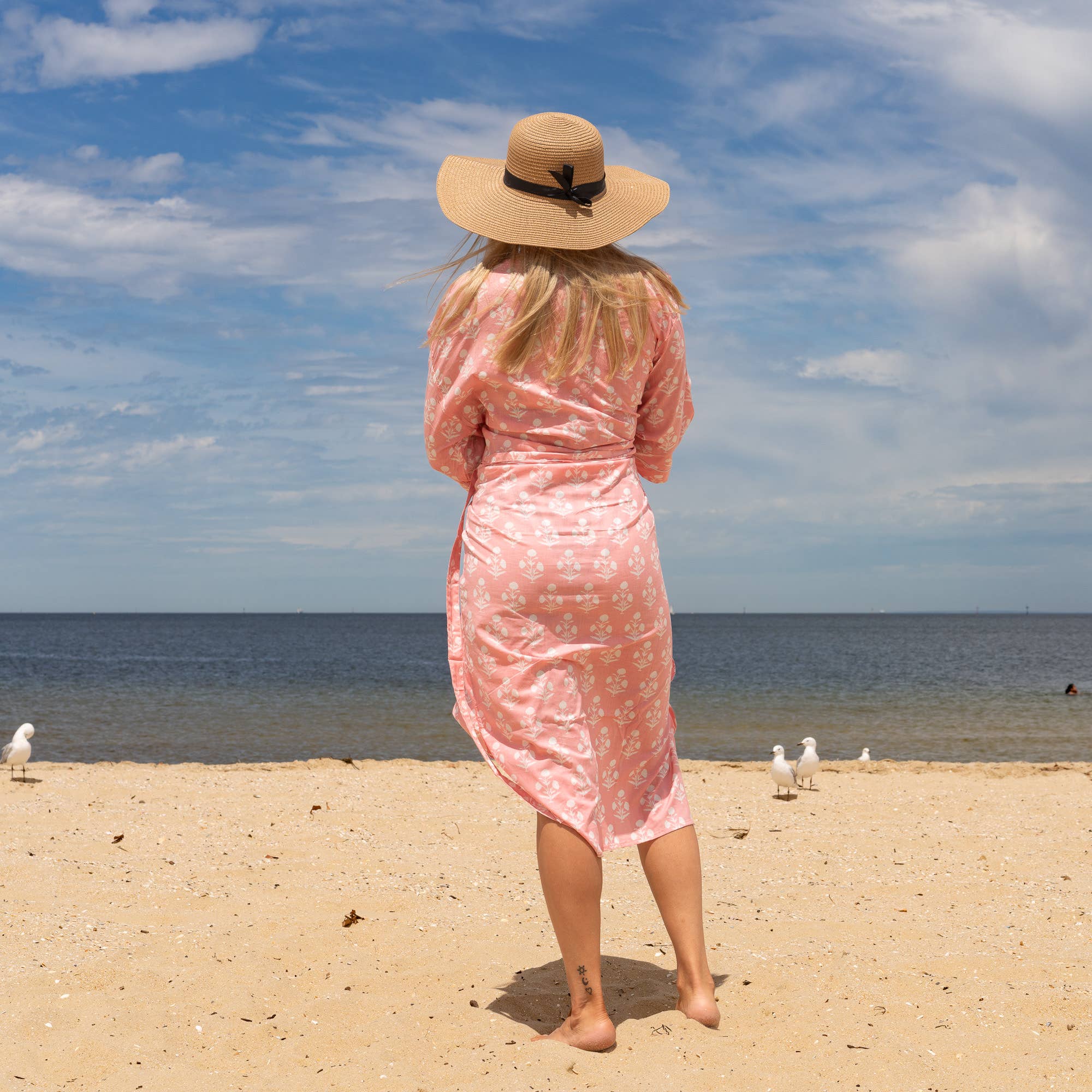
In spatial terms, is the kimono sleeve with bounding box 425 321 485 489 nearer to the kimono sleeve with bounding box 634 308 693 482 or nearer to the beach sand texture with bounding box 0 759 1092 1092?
the kimono sleeve with bounding box 634 308 693 482

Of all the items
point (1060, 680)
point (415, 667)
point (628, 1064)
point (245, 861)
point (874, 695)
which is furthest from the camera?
point (415, 667)

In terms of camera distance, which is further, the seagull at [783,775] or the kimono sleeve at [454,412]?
the seagull at [783,775]

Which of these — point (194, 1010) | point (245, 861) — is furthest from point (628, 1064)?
point (245, 861)

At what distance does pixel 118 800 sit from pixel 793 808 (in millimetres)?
4891

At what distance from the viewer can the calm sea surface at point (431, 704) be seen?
13812 mm

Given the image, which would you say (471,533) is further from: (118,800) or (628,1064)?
(118,800)

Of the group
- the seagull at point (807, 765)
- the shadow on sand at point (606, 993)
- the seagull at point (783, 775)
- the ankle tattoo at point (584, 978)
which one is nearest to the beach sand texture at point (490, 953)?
the shadow on sand at point (606, 993)

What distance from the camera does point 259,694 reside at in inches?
938

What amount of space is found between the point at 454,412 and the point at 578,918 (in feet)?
4.66

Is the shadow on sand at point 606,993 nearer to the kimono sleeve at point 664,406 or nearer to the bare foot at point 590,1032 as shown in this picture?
the bare foot at point 590,1032

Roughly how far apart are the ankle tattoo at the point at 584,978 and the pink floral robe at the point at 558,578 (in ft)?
1.07

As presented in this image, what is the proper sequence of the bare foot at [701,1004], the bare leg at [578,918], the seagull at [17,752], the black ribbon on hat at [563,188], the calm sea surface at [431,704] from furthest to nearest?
the calm sea surface at [431,704] < the seagull at [17,752] < the bare foot at [701,1004] < the black ribbon on hat at [563,188] < the bare leg at [578,918]

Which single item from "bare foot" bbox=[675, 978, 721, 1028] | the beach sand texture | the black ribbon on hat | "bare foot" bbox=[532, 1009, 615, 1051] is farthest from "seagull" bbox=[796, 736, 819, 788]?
the black ribbon on hat

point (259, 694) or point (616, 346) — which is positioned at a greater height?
point (616, 346)
